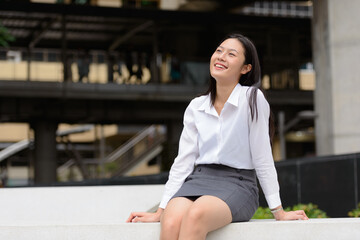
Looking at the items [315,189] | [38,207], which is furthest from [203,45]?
[38,207]

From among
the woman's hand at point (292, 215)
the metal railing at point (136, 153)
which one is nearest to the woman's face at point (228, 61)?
the woman's hand at point (292, 215)

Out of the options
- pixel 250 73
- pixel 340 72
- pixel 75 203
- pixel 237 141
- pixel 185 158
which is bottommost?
pixel 75 203

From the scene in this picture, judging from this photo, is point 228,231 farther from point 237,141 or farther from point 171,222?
point 237,141

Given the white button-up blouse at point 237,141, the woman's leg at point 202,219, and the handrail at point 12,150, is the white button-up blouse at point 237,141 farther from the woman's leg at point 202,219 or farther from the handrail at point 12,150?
the handrail at point 12,150

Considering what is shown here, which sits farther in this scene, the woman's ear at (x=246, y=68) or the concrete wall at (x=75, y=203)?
the concrete wall at (x=75, y=203)

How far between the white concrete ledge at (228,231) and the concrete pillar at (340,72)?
12.1 meters

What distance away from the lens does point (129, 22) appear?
27.4m

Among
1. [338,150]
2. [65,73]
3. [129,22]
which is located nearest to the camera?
[338,150]

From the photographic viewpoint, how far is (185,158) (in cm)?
387

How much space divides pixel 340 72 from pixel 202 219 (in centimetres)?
1273

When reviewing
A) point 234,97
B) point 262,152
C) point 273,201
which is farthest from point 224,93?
point 273,201

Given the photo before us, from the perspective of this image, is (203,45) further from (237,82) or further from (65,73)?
(237,82)

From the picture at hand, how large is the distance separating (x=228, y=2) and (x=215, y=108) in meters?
31.1

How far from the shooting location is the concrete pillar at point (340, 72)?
14891 millimetres
